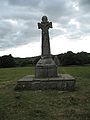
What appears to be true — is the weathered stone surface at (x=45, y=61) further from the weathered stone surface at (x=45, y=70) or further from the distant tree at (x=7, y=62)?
the distant tree at (x=7, y=62)

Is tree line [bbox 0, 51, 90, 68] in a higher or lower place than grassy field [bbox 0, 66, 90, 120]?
higher

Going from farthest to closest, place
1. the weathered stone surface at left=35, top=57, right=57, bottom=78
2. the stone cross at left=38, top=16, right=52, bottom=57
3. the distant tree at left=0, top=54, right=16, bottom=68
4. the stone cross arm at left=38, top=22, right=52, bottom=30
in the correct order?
the distant tree at left=0, top=54, right=16, bottom=68 → the stone cross arm at left=38, top=22, right=52, bottom=30 → the stone cross at left=38, top=16, right=52, bottom=57 → the weathered stone surface at left=35, top=57, right=57, bottom=78

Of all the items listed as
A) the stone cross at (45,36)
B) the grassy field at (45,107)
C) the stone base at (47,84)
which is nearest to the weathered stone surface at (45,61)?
the stone cross at (45,36)

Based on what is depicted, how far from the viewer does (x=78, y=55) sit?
6506cm

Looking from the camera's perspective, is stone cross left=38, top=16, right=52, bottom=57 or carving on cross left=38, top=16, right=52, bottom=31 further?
carving on cross left=38, top=16, right=52, bottom=31

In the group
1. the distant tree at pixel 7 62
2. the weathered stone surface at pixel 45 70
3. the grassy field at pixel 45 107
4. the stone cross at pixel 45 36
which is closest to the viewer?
the grassy field at pixel 45 107

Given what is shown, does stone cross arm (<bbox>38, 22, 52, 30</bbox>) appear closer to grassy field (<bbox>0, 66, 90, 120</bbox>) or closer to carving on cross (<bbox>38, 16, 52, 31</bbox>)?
carving on cross (<bbox>38, 16, 52, 31</bbox>)

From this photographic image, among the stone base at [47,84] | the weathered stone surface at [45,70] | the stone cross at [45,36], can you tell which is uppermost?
the stone cross at [45,36]

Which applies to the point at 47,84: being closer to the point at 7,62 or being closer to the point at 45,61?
the point at 45,61

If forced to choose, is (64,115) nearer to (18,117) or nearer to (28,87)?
(18,117)

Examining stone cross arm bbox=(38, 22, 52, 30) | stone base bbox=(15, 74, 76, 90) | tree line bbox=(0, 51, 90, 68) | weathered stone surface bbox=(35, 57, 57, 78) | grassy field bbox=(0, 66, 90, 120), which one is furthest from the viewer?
tree line bbox=(0, 51, 90, 68)

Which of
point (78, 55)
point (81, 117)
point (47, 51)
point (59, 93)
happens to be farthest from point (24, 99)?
point (78, 55)

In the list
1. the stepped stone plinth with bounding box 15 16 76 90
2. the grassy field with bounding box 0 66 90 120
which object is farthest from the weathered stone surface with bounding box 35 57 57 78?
the grassy field with bounding box 0 66 90 120

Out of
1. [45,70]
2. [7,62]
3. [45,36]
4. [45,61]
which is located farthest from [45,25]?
[7,62]
